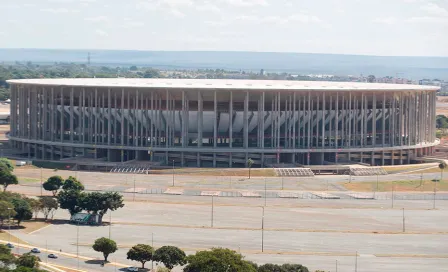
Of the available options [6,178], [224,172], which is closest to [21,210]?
[6,178]

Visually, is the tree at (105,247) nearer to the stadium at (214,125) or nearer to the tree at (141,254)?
the tree at (141,254)

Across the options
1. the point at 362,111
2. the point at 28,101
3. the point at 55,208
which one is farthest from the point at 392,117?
the point at 55,208

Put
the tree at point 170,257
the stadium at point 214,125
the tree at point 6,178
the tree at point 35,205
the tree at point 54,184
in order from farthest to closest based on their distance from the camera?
the stadium at point 214,125
the tree at point 6,178
the tree at point 54,184
the tree at point 35,205
the tree at point 170,257

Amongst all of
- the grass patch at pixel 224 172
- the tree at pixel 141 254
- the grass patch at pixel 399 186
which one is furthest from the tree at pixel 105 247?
the grass patch at pixel 224 172

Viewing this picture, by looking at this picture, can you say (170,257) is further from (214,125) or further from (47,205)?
(214,125)

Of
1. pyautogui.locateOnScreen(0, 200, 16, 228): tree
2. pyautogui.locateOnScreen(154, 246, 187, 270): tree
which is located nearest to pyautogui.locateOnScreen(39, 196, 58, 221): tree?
pyautogui.locateOnScreen(0, 200, 16, 228): tree

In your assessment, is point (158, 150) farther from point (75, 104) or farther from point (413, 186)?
point (413, 186)
